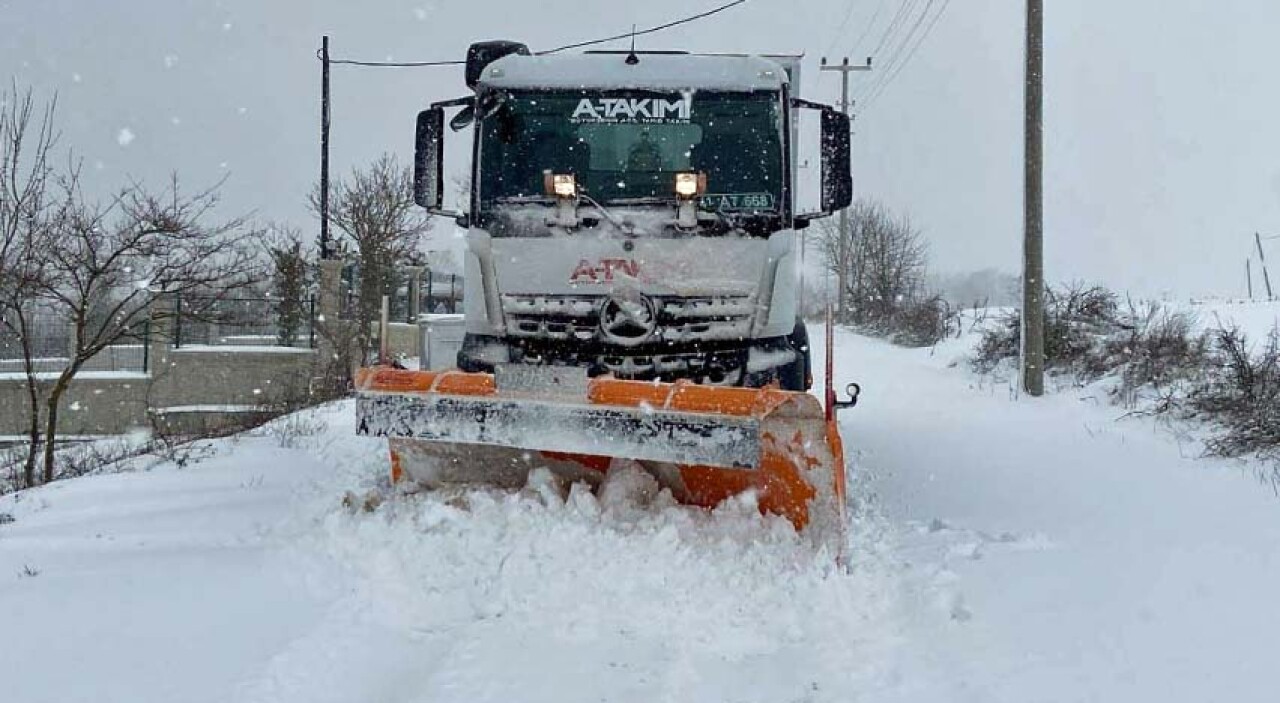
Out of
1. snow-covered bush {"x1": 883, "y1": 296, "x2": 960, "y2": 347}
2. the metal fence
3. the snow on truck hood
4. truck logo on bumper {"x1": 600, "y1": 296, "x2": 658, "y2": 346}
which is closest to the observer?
truck logo on bumper {"x1": 600, "y1": 296, "x2": 658, "y2": 346}

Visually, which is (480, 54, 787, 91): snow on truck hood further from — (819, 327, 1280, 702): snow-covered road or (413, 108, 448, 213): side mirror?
(819, 327, 1280, 702): snow-covered road

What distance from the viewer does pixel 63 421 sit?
16781mm

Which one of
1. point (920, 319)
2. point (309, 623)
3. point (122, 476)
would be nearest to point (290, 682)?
point (309, 623)

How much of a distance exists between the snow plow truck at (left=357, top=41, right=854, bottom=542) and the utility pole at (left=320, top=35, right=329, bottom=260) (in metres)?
18.2

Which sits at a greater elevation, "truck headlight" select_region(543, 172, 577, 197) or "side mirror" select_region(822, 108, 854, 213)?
"side mirror" select_region(822, 108, 854, 213)

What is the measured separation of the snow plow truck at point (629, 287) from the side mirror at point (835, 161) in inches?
0.5

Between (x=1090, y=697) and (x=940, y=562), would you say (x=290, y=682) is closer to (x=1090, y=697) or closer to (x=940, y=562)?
(x=1090, y=697)

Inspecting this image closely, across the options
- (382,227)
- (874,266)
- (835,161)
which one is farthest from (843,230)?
(835,161)

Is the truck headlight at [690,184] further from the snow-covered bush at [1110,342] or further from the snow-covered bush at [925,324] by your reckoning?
the snow-covered bush at [925,324]

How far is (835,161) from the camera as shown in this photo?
19.4ft

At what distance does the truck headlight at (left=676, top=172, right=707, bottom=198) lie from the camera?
547cm

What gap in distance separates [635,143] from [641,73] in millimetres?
534

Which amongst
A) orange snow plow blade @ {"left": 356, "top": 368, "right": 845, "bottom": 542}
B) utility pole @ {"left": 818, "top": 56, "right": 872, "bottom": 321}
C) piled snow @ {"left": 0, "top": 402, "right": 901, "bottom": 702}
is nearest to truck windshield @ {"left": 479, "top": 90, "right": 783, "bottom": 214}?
orange snow plow blade @ {"left": 356, "top": 368, "right": 845, "bottom": 542}

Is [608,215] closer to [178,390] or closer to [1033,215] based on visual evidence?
[1033,215]
